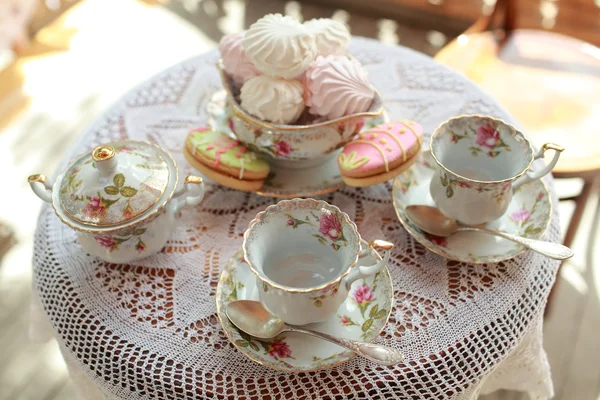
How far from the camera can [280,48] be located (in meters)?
0.88

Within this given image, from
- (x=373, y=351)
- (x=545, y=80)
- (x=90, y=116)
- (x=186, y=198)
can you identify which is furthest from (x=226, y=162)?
(x=90, y=116)

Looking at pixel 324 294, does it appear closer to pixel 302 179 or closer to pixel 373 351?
pixel 373 351

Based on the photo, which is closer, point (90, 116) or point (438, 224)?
point (438, 224)

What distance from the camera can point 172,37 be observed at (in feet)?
9.14

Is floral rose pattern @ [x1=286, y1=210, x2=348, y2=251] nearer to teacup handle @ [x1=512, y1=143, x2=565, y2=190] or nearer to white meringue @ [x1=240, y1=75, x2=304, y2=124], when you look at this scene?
white meringue @ [x1=240, y1=75, x2=304, y2=124]

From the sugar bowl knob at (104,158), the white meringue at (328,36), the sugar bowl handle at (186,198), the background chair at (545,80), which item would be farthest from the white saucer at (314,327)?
the background chair at (545,80)

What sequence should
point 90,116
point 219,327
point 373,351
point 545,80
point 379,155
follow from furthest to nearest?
1. point 90,116
2. point 545,80
3. point 379,155
4. point 219,327
5. point 373,351

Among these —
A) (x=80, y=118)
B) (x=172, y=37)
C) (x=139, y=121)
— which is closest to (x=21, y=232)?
(x=80, y=118)

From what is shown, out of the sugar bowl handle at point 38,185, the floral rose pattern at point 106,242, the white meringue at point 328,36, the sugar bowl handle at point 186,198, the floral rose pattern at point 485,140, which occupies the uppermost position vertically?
the white meringue at point 328,36

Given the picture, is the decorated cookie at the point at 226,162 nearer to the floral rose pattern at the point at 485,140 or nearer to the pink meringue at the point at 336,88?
the pink meringue at the point at 336,88

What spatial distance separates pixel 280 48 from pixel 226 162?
0.71 ft

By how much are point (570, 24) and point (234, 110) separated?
1.45m

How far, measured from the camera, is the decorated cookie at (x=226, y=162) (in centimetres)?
96

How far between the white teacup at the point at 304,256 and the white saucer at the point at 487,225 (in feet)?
0.57
